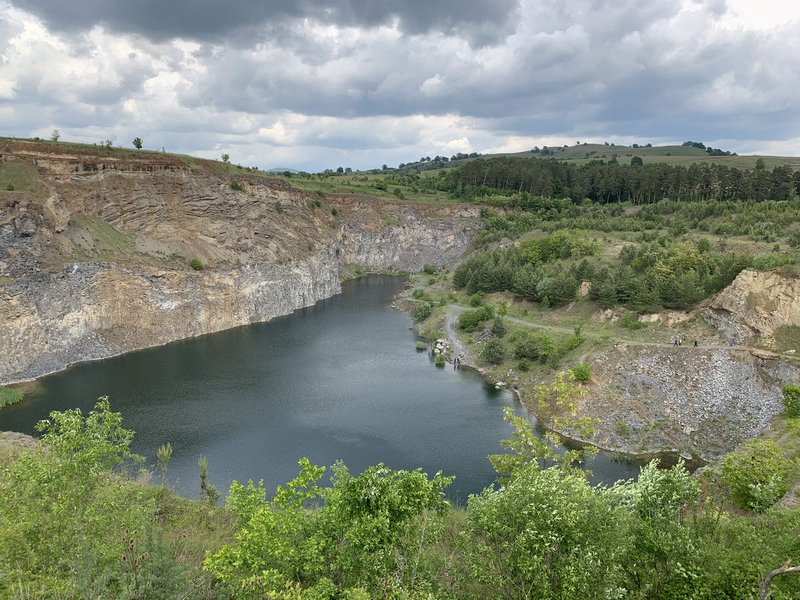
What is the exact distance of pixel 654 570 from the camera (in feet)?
38.6

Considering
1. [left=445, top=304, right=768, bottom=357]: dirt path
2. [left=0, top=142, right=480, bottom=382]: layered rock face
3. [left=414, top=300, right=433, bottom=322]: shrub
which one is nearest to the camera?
[left=445, top=304, right=768, bottom=357]: dirt path

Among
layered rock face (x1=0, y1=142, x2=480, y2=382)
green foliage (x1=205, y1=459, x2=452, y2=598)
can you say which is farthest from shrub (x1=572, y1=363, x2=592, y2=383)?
layered rock face (x1=0, y1=142, x2=480, y2=382)

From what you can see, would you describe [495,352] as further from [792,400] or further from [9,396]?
[9,396]

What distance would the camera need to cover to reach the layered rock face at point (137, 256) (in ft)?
147

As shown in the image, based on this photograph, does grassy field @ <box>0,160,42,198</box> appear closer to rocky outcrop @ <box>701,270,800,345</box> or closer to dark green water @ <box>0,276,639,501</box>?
dark green water @ <box>0,276,639,501</box>

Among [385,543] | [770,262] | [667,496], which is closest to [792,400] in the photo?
[770,262]

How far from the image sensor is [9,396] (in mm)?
38312

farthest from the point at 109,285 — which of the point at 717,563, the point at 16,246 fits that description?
the point at 717,563

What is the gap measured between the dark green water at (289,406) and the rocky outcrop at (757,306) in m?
16.5

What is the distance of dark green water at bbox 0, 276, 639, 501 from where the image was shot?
103ft

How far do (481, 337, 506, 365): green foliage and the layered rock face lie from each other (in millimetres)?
31916

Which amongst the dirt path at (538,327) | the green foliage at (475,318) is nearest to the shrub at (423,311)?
the dirt path at (538,327)

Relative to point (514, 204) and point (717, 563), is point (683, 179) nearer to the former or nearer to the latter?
point (514, 204)

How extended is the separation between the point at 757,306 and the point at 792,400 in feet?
29.4
